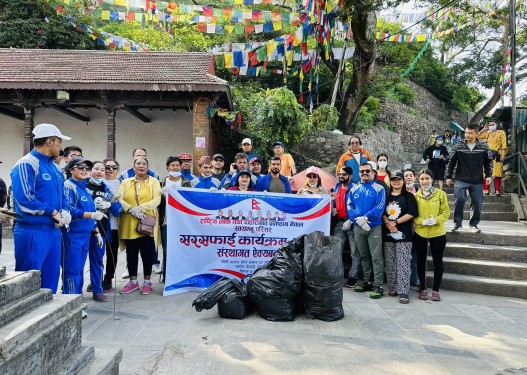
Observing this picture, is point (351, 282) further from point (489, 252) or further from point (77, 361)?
point (77, 361)

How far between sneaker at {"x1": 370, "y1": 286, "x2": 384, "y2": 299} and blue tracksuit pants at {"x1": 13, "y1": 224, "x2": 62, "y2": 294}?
12.3ft

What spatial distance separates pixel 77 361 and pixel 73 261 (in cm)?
223

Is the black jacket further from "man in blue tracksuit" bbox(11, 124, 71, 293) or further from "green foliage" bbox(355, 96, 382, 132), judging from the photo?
"green foliage" bbox(355, 96, 382, 132)

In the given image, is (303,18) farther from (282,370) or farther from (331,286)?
(282,370)

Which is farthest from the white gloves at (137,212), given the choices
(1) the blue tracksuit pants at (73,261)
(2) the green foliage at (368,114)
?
(2) the green foliage at (368,114)

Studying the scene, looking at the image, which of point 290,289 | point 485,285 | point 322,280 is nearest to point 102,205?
point 290,289

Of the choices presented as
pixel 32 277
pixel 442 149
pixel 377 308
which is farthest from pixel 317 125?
pixel 32 277

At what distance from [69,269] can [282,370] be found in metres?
2.59

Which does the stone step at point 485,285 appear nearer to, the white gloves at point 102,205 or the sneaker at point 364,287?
the sneaker at point 364,287

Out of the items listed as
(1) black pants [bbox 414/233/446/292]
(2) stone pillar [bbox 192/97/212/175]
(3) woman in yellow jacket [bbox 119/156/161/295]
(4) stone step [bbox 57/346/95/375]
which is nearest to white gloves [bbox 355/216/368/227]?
(1) black pants [bbox 414/233/446/292]

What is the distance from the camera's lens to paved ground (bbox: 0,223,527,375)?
10.3 feet

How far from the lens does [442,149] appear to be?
9852mm

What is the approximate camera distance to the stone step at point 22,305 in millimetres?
1925

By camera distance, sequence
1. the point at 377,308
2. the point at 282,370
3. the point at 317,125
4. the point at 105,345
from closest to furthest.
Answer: the point at 282,370 → the point at 105,345 → the point at 377,308 → the point at 317,125
